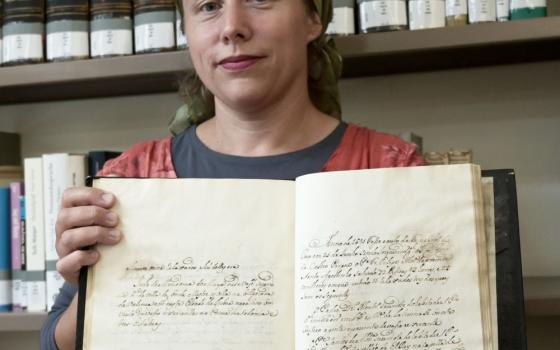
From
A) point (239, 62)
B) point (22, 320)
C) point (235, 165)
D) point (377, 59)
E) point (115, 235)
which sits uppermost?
point (377, 59)

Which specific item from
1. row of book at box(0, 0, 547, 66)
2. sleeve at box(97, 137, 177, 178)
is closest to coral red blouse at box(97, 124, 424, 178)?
sleeve at box(97, 137, 177, 178)

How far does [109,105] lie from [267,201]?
0.97 metres

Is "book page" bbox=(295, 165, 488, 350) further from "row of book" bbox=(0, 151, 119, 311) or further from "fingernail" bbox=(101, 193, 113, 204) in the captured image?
"row of book" bbox=(0, 151, 119, 311)

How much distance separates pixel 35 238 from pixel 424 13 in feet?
2.79

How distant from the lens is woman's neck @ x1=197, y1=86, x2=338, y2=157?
1.02 metres

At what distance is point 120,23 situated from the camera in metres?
1.37

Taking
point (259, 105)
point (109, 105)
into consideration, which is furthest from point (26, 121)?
point (259, 105)

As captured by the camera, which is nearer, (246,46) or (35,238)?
(246,46)

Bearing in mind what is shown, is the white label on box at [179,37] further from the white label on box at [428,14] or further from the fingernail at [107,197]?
the fingernail at [107,197]

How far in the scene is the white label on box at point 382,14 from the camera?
4.17 feet

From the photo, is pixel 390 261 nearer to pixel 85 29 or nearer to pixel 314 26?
pixel 314 26

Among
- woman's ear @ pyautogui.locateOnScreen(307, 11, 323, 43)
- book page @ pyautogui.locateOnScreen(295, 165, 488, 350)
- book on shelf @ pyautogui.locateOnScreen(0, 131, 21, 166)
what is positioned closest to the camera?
book page @ pyautogui.locateOnScreen(295, 165, 488, 350)

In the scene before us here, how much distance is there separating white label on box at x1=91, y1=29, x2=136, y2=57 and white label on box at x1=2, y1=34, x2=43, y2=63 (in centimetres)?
12

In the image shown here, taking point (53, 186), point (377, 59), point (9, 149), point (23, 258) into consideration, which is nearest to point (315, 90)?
point (377, 59)
